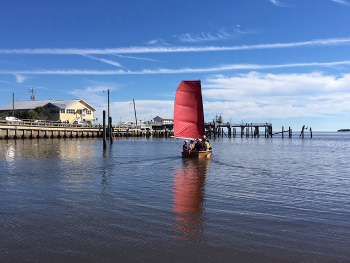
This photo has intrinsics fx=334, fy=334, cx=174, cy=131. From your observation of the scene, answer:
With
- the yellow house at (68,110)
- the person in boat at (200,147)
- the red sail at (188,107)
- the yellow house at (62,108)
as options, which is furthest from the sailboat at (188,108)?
the yellow house at (68,110)

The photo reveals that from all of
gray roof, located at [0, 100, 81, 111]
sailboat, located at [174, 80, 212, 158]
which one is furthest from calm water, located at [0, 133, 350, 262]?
gray roof, located at [0, 100, 81, 111]

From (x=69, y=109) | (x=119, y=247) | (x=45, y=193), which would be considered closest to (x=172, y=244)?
(x=119, y=247)

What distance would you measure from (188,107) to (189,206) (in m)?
22.5

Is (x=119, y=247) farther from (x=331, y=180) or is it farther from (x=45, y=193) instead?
(x=331, y=180)

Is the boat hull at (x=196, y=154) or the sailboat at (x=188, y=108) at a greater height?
the sailboat at (x=188, y=108)

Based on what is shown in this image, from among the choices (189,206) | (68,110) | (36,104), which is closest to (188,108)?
(189,206)

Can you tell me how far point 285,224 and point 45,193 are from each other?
9.91m

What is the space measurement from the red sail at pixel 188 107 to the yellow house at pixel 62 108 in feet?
202

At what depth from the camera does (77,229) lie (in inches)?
369

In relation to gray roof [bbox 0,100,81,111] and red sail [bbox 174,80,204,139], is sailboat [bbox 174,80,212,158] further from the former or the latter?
gray roof [bbox 0,100,81,111]

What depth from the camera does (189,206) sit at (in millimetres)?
12430

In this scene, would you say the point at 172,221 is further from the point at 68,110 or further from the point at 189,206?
the point at 68,110

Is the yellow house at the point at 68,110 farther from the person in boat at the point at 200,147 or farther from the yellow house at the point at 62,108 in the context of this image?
the person in boat at the point at 200,147

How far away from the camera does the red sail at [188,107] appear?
34156mm
